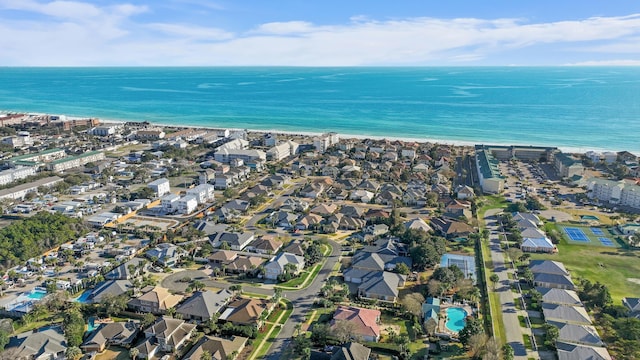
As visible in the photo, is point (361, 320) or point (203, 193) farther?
point (203, 193)

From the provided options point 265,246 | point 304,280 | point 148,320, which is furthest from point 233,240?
Result: point 148,320

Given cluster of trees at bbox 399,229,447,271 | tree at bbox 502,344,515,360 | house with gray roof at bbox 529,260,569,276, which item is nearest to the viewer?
tree at bbox 502,344,515,360

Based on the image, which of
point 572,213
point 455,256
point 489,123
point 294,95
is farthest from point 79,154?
point 294,95

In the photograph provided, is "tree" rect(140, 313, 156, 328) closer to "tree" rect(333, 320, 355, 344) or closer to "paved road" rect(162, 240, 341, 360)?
"paved road" rect(162, 240, 341, 360)

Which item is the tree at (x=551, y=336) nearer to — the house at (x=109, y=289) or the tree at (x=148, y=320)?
the tree at (x=148, y=320)

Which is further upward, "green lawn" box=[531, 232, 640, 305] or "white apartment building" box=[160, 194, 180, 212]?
"white apartment building" box=[160, 194, 180, 212]

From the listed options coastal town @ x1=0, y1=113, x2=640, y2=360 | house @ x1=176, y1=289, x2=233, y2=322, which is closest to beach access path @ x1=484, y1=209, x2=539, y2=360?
coastal town @ x1=0, y1=113, x2=640, y2=360

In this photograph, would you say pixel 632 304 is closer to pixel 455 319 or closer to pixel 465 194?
pixel 455 319
